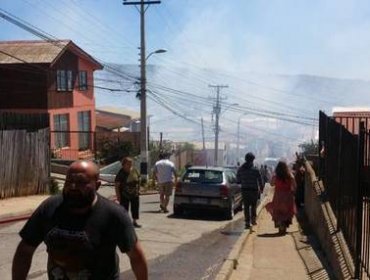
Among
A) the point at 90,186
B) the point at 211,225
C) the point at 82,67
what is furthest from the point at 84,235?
the point at 82,67

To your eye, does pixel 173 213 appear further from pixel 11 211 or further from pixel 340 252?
pixel 340 252

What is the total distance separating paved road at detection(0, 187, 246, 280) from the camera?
30.4 ft

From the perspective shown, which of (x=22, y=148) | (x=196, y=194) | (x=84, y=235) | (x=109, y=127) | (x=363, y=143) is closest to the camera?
(x=84, y=235)

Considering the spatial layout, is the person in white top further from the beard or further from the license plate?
the beard

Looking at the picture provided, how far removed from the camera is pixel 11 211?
50.5ft

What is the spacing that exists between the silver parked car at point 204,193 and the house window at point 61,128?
20865mm

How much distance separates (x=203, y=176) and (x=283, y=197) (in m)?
4.63

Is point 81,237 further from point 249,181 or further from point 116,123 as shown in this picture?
point 116,123

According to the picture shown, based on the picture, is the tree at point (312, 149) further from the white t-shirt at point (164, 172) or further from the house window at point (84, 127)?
the house window at point (84, 127)

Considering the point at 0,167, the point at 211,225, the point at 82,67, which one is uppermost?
the point at 82,67

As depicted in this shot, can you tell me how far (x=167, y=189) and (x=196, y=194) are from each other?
799 mm

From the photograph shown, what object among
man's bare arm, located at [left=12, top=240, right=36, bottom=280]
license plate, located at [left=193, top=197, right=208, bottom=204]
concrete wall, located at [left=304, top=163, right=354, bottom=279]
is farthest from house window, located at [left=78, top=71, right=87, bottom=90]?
man's bare arm, located at [left=12, top=240, right=36, bottom=280]

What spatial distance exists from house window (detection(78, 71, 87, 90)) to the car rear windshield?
2518 cm

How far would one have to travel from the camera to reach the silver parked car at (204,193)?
17.2m
